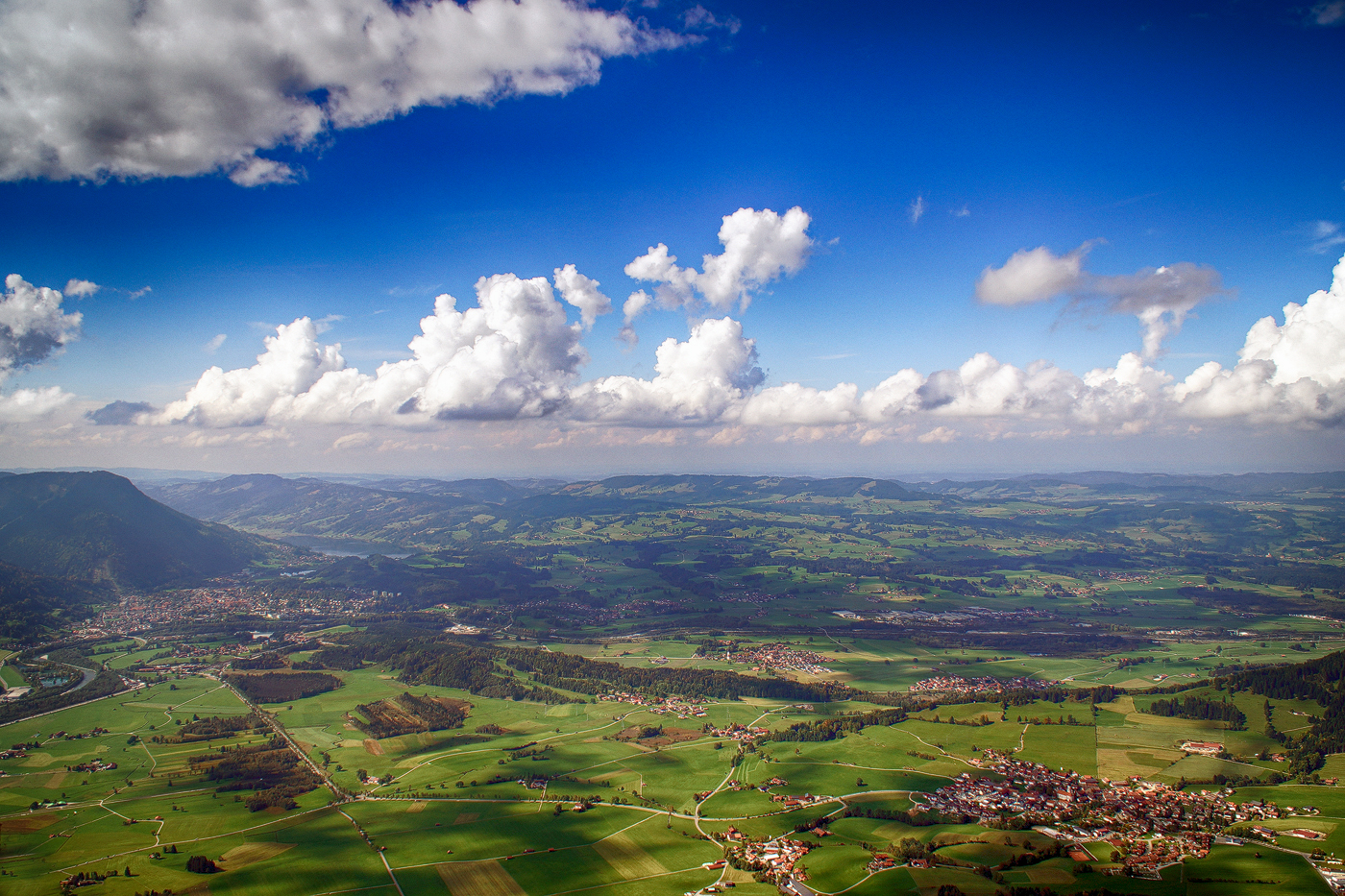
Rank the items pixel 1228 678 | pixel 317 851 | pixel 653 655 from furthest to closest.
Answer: pixel 653 655 → pixel 1228 678 → pixel 317 851

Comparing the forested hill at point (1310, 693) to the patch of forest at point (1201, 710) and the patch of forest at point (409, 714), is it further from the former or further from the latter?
the patch of forest at point (409, 714)

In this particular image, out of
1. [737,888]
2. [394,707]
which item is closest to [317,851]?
[737,888]

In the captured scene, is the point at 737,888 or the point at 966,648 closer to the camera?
the point at 737,888

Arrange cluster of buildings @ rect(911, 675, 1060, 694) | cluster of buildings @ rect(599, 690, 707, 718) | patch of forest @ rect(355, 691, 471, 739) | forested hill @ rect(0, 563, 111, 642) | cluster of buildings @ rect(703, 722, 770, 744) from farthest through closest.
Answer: forested hill @ rect(0, 563, 111, 642), cluster of buildings @ rect(911, 675, 1060, 694), cluster of buildings @ rect(599, 690, 707, 718), patch of forest @ rect(355, 691, 471, 739), cluster of buildings @ rect(703, 722, 770, 744)

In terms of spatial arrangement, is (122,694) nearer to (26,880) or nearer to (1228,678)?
(26,880)

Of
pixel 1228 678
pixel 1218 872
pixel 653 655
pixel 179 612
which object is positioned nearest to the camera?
pixel 1218 872

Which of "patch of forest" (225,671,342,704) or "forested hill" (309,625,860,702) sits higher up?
"patch of forest" (225,671,342,704)

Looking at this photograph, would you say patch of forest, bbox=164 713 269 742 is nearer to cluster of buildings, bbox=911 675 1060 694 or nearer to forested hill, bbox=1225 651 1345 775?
cluster of buildings, bbox=911 675 1060 694

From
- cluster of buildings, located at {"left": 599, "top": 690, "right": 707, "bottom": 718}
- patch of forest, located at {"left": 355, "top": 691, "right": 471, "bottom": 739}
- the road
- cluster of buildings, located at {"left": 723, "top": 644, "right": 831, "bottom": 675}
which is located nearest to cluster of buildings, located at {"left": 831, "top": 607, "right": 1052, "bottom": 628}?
cluster of buildings, located at {"left": 723, "top": 644, "right": 831, "bottom": 675}
